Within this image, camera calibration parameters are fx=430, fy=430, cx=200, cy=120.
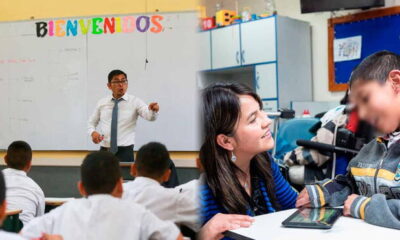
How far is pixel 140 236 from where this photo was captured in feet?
0.83

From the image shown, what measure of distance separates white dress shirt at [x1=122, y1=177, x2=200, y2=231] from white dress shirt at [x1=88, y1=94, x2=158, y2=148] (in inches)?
1.2

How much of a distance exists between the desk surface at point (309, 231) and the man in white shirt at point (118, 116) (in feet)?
1.92

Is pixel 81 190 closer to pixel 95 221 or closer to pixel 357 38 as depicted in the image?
pixel 95 221

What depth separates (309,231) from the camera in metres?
0.85

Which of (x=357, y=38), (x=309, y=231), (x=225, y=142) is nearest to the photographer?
(x=309, y=231)

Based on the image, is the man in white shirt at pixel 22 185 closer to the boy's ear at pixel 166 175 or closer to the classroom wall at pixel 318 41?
the boy's ear at pixel 166 175

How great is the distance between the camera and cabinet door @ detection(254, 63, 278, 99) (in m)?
4.88

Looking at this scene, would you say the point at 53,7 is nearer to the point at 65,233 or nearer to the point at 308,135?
the point at 65,233

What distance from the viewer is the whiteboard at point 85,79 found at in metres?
0.28

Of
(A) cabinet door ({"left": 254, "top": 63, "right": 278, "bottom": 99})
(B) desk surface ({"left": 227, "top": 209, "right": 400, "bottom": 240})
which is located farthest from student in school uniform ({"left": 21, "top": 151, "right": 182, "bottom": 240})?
(A) cabinet door ({"left": 254, "top": 63, "right": 278, "bottom": 99})

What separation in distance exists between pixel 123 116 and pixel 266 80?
15.6 feet

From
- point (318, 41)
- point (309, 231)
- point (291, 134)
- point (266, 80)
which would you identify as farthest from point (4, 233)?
point (318, 41)

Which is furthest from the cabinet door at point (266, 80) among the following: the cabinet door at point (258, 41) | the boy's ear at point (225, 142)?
the boy's ear at point (225, 142)

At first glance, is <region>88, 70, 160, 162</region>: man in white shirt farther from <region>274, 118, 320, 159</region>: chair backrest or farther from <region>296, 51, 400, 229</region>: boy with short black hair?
<region>274, 118, 320, 159</region>: chair backrest
